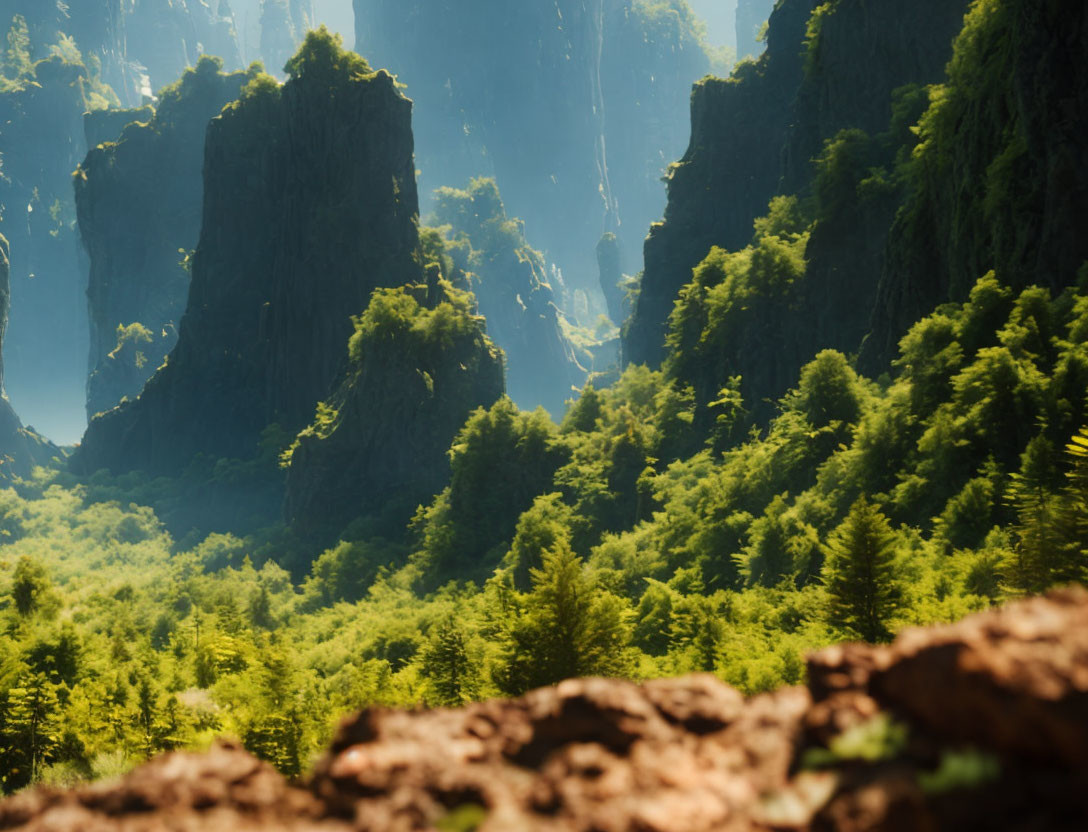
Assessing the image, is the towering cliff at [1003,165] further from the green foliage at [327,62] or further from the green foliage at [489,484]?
the green foliage at [327,62]

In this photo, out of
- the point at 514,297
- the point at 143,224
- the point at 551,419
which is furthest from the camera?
the point at 514,297

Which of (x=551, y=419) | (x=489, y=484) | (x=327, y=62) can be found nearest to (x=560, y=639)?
(x=489, y=484)

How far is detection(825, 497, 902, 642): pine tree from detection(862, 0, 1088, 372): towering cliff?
15315 mm

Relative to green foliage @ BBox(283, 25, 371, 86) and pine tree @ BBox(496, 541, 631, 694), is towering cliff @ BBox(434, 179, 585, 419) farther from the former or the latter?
pine tree @ BBox(496, 541, 631, 694)

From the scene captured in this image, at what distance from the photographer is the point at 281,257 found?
Answer: 9306 centimetres

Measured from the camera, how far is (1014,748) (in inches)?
96.9

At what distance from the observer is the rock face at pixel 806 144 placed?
1747 inches

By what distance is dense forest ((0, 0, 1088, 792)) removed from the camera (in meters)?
19.1

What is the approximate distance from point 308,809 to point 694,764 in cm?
175

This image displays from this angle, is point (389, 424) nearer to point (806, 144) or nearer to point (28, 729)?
point (806, 144)

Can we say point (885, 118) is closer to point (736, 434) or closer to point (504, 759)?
point (736, 434)

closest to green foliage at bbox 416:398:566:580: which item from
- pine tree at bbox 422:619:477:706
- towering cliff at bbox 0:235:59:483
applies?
pine tree at bbox 422:619:477:706

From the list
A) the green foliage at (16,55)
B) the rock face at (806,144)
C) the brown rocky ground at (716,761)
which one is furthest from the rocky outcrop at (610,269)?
the brown rocky ground at (716,761)

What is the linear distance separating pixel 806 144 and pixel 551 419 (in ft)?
105
